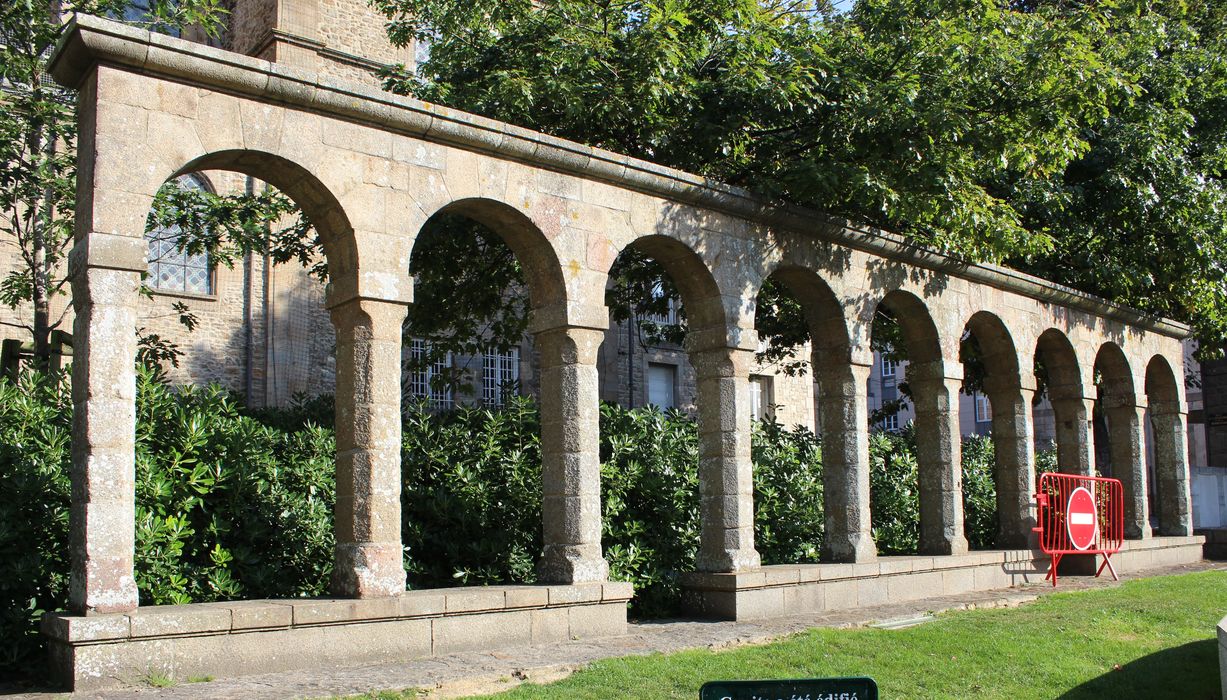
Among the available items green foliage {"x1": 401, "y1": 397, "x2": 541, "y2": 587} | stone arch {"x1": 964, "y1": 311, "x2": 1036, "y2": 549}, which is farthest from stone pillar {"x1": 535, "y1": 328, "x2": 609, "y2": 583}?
stone arch {"x1": 964, "y1": 311, "x2": 1036, "y2": 549}

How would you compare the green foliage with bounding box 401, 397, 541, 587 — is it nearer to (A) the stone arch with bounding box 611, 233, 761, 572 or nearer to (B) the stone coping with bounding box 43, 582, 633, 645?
(B) the stone coping with bounding box 43, 582, 633, 645

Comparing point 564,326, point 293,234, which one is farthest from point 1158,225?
point 293,234

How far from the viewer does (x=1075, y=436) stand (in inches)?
563

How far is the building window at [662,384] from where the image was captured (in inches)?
924

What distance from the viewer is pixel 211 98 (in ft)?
21.7

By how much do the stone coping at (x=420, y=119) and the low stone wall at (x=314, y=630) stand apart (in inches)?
120

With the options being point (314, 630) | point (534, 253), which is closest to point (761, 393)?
point (534, 253)

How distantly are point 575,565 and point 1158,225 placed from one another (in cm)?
1045

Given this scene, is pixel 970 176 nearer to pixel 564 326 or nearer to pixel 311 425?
pixel 564 326

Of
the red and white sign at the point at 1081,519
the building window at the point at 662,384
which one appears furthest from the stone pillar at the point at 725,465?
the building window at the point at 662,384

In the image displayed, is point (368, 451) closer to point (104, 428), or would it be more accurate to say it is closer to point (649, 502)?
point (104, 428)

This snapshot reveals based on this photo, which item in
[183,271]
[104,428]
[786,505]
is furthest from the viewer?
[183,271]

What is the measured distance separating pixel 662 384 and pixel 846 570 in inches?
547

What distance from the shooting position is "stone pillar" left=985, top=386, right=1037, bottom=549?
12680mm
